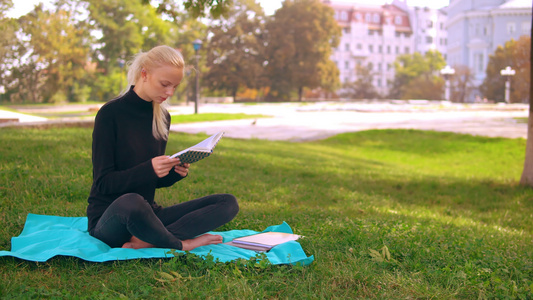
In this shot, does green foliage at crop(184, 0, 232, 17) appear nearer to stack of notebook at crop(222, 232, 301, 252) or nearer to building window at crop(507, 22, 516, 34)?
stack of notebook at crop(222, 232, 301, 252)

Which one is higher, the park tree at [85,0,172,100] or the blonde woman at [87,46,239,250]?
the park tree at [85,0,172,100]

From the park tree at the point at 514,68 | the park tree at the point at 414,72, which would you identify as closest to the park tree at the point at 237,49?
the park tree at the point at 414,72

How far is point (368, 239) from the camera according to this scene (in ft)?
12.6

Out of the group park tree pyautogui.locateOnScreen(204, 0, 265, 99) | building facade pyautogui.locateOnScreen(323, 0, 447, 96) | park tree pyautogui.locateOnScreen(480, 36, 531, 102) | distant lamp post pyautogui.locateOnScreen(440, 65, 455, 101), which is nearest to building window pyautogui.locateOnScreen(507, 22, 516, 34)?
park tree pyautogui.locateOnScreen(480, 36, 531, 102)

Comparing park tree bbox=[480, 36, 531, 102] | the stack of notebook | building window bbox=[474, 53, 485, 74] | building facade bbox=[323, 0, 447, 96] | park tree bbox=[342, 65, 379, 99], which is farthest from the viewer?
building facade bbox=[323, 0, 447, 96]

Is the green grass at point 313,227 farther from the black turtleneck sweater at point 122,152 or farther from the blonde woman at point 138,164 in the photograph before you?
the black turtleneck sweater at point 122,152

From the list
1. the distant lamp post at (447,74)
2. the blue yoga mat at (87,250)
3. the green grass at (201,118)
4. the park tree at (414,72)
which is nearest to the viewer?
the blue yoga mat at (87,250)

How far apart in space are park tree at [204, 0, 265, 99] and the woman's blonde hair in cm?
4770

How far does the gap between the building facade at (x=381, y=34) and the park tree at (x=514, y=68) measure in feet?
92.3

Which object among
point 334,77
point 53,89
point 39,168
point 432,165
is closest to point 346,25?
point 334,77

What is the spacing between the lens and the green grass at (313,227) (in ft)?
9.55

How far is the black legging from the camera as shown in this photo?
3.12 metres

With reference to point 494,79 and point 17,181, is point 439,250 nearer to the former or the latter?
point 17,181

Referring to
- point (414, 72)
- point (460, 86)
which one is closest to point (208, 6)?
point (460, 86)
